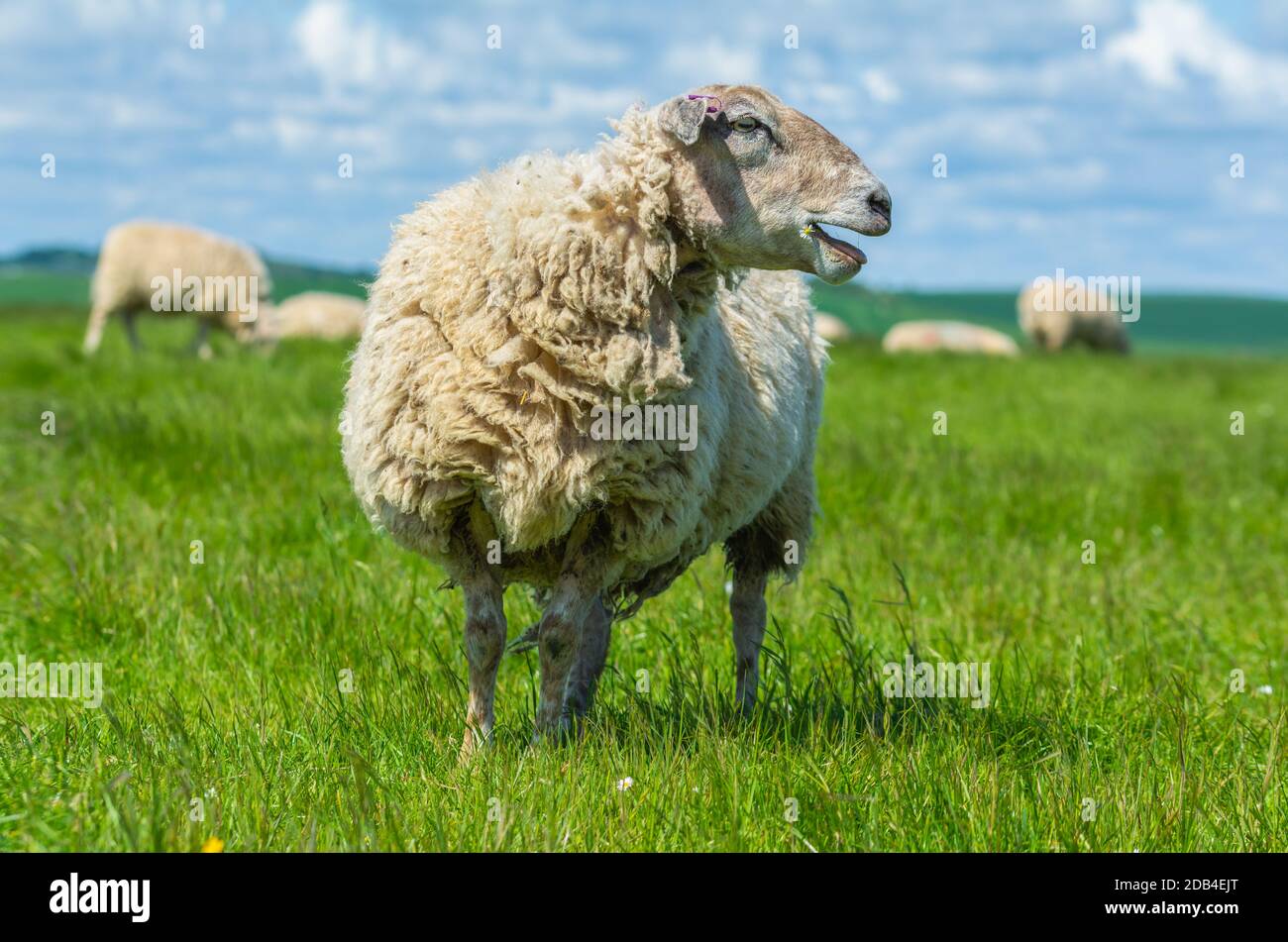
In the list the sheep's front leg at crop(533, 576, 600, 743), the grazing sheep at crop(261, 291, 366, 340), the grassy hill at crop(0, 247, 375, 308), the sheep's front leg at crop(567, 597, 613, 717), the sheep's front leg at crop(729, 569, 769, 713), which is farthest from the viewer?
the grassy hill at crop(0, 247, 375, 308)

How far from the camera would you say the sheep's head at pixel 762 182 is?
346 centimetres

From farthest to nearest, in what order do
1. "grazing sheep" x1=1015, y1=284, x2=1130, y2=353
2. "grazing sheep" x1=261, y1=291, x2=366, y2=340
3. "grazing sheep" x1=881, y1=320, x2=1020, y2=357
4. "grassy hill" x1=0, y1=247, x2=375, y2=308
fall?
1. "grassy hill" x1=0, y1=247, x2=375, y2=308
2. "grazing sheep" x1=1015, y1=284, x2=1130, y2=353
3. "grazing sheep" x1=881, y1=320, x2=1020, y2=357
4. "grazing sheep" x1=261, y1=291, x2=366, y2=340

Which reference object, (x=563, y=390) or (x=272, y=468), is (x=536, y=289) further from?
(x=272, y=468)

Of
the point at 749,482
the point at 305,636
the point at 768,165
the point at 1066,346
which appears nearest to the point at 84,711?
the point at 305,636

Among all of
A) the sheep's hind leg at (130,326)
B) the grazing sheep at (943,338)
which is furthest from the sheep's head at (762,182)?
the grazing sheep at (943,338)

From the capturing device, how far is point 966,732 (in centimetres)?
351

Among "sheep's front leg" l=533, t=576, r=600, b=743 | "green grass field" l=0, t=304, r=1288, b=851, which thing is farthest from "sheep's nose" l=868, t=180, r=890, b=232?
"sheep's front leg" l=533, t=576, r=600, b=743

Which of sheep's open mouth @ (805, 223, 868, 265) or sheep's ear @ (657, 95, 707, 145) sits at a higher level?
sheep's ear @ (657, 95, 707, 145)

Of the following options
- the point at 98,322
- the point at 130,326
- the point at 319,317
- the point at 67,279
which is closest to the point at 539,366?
the point at 130,326

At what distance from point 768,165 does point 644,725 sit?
1.41m

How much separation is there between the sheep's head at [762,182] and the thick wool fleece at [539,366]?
0.29ft

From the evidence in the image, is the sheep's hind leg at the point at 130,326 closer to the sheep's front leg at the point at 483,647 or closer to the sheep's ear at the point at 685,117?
the sheep's front leg at the point at 483,647

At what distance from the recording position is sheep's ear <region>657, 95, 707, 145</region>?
3453mm

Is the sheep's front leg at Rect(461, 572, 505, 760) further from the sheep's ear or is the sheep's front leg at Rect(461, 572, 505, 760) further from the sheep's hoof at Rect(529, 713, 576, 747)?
the sheep's ear
